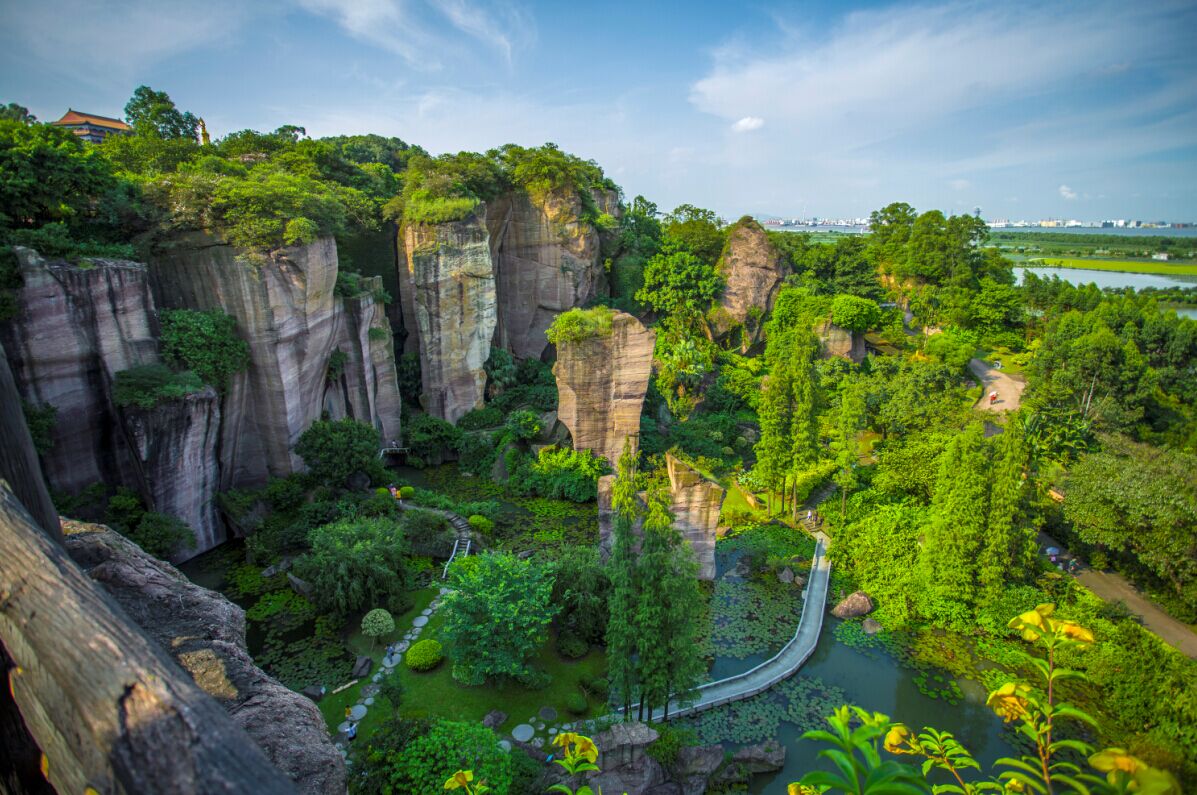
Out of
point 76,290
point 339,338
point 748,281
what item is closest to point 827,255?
point 748,281

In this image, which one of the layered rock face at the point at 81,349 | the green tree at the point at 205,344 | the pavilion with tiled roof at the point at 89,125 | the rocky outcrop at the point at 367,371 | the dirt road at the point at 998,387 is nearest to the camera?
the layered rock face at the point at 81,349

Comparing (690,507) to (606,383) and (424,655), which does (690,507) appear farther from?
(424,655)

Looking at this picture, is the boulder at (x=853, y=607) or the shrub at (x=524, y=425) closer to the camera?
the boulder at (x=853, y=607)

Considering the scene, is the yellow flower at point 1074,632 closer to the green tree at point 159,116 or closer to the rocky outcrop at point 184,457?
the rocky outcrop at point 184,457

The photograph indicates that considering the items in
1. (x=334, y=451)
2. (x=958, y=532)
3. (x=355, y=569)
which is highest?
(x=334, y=451)

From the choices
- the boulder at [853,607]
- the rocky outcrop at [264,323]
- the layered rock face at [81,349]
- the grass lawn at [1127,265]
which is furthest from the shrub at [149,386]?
the grass lawn at [1127,265]

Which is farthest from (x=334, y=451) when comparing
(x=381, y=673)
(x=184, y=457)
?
(x=381, y=673)

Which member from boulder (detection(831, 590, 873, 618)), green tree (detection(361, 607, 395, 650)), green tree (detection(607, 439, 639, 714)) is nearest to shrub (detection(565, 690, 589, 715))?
green tree (detection(607, 439, 639, 714))
